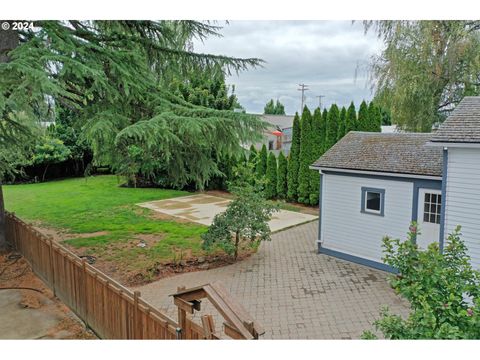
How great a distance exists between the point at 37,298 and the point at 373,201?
7385mm

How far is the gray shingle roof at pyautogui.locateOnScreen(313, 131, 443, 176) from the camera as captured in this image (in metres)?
8.27

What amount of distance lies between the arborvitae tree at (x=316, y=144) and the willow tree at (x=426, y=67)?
8.87 ft

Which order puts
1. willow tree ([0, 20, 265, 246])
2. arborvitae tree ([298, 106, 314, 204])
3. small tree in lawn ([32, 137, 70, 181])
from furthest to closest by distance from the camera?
small tree in lawn ([32, 137, 70, 181])
arborvitae tree ([298, 106, 314, 204])
willow tree ([0, 20, 265, 246])

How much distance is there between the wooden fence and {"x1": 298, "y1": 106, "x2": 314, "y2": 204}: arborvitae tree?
11.3 m

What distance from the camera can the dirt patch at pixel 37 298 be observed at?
18.6ft

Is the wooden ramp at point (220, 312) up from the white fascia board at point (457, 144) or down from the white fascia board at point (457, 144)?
down

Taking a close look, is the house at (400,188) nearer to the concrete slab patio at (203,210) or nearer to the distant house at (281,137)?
the concrete slab patio at (203,210)

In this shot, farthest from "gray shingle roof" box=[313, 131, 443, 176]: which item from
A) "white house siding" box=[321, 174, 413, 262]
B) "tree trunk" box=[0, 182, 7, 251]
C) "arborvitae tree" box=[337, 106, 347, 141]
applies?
"tree trunk" box=[0, 182, 7, 251]

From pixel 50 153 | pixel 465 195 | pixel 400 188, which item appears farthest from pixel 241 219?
pixel 50 153

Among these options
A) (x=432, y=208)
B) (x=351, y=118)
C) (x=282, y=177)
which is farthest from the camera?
(x=282, y=177)

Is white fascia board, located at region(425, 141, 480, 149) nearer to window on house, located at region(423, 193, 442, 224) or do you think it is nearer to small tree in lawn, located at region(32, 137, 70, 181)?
window on house, located at region(423, 193, 442, 224)

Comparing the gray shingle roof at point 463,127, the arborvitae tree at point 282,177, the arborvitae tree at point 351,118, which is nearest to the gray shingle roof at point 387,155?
the gray shingle roof at point 463,127

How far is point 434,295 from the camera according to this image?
10.3 feet

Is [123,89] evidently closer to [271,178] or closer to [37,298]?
[37,298]
